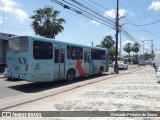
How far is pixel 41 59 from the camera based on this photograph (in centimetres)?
1520

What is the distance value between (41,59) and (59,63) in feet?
6.79

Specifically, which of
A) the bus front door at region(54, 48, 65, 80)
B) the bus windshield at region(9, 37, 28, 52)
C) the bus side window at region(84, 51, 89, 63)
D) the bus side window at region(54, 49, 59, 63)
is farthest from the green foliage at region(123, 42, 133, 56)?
the bus windshield at region(9, 37, 28, 52)

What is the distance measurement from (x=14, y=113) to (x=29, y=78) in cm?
591

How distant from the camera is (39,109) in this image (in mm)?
8977

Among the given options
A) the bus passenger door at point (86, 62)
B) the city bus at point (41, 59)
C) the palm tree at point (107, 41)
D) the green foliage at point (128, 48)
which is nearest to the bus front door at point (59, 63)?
the city bus at point (41, 59)

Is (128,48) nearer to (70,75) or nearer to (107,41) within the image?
(107,41)

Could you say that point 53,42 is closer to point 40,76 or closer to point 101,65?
point 40,76

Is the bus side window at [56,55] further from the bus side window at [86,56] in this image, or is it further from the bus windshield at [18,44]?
the bus side window at [86,56]

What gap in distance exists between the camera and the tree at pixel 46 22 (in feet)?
124

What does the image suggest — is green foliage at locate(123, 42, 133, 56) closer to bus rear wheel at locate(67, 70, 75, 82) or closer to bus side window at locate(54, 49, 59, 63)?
bus rear wheel at locate(67, 70, 75, 82)

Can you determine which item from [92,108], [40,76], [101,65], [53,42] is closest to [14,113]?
[92,108]

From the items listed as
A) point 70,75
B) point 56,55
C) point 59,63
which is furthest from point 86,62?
point 56,55

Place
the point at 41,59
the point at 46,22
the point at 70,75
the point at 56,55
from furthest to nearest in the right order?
the point at 46,22, the point at 70,75, the point at 56,55, the point at 41,59

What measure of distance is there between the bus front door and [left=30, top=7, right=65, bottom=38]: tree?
67.9ft
